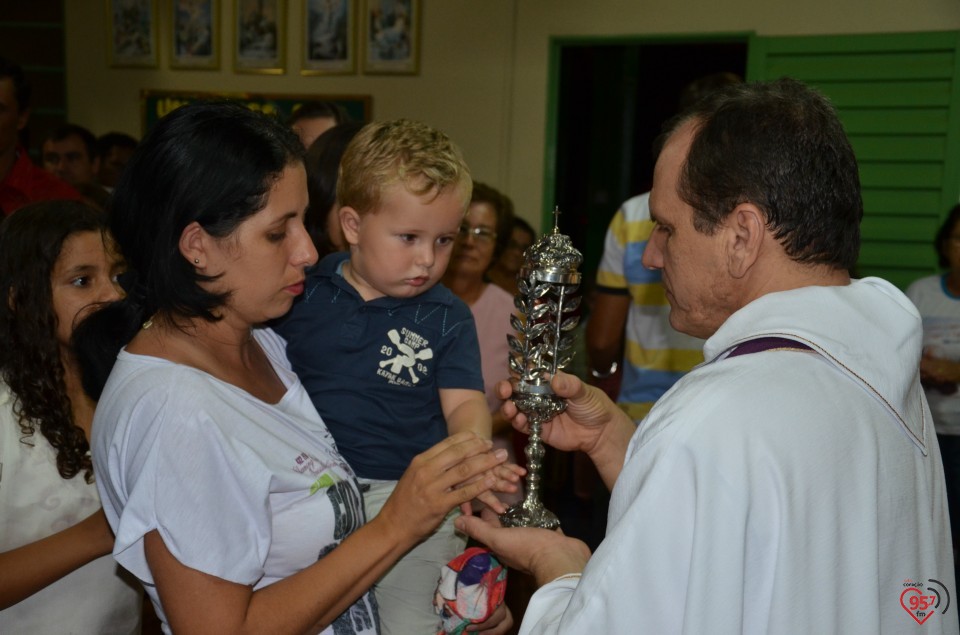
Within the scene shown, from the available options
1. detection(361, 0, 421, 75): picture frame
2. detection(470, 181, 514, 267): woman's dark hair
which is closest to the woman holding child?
detection(470, 181, 514, 267): woman's dark hair

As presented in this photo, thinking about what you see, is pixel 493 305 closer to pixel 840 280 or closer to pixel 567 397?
pixel 567 397

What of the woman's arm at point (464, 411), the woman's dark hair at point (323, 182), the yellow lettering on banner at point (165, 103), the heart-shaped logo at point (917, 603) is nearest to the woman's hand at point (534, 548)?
the woman's arm at point (464, 411)

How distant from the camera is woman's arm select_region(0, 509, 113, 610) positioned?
200 cm

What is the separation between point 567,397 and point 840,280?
635mm

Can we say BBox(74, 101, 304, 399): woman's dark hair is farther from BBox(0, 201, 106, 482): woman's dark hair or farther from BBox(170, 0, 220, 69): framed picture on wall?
BBox(170, 0, 220, 69): framed picture on wall

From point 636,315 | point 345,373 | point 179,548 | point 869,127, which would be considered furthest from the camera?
point 869,127

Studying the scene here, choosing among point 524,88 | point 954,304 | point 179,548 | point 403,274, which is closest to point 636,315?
point 403,274

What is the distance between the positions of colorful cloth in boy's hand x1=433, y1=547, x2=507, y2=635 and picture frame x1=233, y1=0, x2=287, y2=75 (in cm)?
707

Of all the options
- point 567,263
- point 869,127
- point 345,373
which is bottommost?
point 345,373

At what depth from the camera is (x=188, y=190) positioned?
5.43 ft

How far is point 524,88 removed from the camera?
744cm

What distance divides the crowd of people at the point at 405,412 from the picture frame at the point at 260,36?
6.15m

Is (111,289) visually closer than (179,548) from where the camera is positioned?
No

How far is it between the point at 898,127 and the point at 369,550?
5.57 metres
